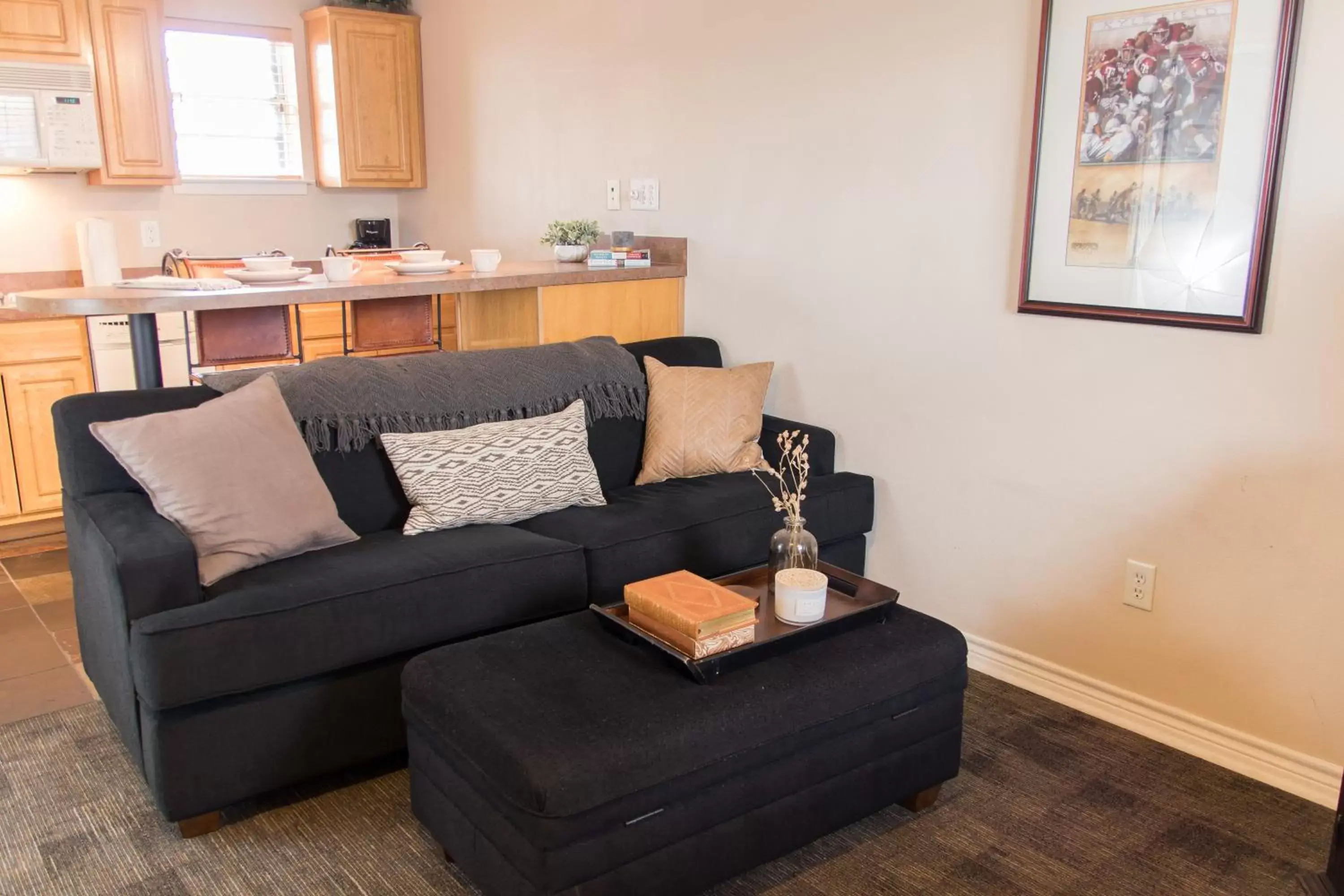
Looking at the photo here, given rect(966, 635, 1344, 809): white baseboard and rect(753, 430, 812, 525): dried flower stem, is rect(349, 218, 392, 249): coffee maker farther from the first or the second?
rect(966, 635, 1344, 809): white baseboard

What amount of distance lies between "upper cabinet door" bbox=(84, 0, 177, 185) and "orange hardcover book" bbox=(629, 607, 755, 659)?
142 inches

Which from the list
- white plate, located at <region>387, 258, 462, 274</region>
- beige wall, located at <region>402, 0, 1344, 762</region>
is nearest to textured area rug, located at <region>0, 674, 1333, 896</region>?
beige wall, located at <region>402, 0, 1344, 762</region>

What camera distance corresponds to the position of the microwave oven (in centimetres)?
400

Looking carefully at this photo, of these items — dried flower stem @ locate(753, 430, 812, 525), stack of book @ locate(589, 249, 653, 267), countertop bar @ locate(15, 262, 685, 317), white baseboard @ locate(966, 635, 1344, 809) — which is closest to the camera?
white baseboard @ locate(966, 635, 1344, 809)

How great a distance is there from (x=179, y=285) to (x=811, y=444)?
194 cm

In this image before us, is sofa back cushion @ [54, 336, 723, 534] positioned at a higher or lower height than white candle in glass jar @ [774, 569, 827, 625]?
higher

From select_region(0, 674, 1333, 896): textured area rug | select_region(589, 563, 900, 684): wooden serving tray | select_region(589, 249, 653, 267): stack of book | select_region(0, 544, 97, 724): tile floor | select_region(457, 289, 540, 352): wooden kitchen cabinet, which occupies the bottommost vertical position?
select_region(0, 674, 1333, 896): textured area rug

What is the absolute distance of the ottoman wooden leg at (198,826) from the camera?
2166mm

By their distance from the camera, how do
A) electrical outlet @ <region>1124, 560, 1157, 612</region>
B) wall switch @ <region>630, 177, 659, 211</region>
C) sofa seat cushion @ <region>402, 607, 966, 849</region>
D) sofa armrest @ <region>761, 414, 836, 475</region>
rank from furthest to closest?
wall switch @ <region>630, 177, 659, 211</region>
sofa armrest @ <region>761, 414, 836, 475</region>
electrical outlet @ <region>1124, 560, 1157, 612</region>
sofa seat cushion @ <region>402, 607, 966, 849</region>

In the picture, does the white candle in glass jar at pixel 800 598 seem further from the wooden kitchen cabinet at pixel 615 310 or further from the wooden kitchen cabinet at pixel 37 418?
the wooden kitchen cabinet at pixel 37 418

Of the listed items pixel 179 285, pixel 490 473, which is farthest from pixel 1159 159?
pixel 179 285

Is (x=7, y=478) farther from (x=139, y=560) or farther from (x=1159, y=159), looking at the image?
(x=1159, y=159)

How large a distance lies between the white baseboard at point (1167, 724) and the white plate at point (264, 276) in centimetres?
236

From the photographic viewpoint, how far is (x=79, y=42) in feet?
13.7
